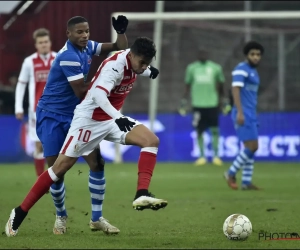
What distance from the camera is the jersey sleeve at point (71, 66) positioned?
7.99 m

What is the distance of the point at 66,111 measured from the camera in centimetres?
839

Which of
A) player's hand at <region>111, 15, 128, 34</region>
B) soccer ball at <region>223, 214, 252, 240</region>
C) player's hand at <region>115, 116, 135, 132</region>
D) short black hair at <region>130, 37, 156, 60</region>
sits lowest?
soccer ball at <region>223, 214, 252, 240</region>

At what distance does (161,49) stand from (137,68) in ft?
40.7

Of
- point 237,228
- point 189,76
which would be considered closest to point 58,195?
point 237,228

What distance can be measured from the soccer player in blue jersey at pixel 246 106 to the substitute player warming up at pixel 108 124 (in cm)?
493

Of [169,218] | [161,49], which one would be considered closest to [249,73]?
[169,218]

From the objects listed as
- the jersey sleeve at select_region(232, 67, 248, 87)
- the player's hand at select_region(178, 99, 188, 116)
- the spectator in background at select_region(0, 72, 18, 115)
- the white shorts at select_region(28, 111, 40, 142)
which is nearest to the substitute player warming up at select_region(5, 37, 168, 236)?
the jersey sleeve at select_region(232, 67, 248, 87)

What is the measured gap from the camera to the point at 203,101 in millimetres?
18891

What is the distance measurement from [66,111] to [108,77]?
90cm

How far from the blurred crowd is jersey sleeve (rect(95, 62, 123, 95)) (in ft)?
37.3

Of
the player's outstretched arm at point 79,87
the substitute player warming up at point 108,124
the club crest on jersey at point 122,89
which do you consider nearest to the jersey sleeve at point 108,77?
the substitute player warming up at point 108,124

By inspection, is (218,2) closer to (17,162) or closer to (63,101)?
(17,162)

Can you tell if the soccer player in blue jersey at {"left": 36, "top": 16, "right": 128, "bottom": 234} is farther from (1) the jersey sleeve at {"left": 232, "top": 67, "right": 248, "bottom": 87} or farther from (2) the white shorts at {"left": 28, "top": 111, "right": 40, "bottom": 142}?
(2) the white shorts at {"left": 28, "top": 111, "right": 40, "bottom": 142}

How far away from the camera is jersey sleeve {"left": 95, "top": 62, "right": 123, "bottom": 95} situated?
764cm
